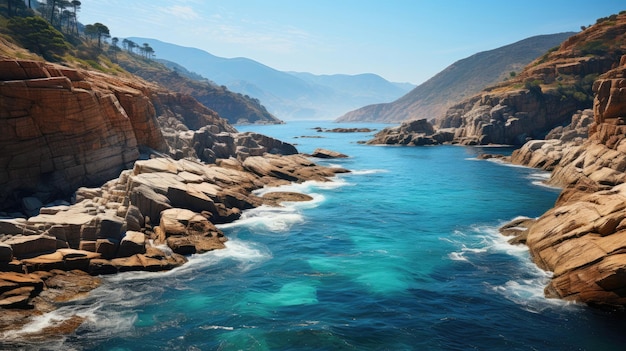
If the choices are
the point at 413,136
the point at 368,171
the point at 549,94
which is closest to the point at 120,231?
the point at 368,171

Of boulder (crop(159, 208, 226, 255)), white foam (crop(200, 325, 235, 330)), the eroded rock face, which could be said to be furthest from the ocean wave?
the eroded rock face

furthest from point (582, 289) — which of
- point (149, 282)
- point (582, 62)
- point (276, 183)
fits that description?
point (582, 62)

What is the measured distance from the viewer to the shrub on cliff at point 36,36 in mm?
85500

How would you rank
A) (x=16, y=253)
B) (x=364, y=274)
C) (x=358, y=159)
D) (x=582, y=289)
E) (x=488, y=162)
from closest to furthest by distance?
(x=582, y=289), (x=16, y=253), (x=364, y=274), (x=488, y=162), (x=358, y=159)

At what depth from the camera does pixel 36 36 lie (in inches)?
3398

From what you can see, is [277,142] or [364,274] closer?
[364,274]

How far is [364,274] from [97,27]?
523ft

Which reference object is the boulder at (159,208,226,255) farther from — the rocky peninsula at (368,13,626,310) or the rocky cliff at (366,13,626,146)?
the rocky cliff at (366,13,626,146)

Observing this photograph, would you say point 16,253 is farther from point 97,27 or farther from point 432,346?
point 97,27

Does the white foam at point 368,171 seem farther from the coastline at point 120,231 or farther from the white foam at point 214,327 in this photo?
the white foam at point 214,327

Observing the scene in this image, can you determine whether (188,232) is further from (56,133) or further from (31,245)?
(56,133)

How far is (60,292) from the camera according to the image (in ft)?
77.2

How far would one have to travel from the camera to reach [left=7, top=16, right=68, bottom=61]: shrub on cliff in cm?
8550

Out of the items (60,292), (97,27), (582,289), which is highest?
(97,27)
